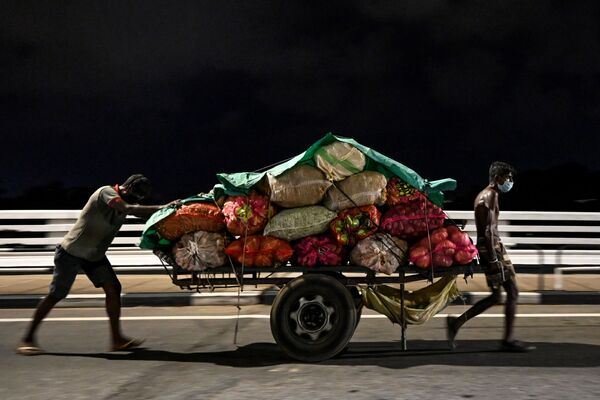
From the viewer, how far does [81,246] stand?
625 centimetres

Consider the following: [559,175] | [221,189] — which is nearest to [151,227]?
[221,189]

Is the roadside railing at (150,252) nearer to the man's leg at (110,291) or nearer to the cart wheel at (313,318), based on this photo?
the man's leg at (110,291)

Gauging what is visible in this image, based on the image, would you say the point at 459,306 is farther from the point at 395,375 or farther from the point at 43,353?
the point at 43,353

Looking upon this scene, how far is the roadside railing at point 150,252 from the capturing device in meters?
12.6

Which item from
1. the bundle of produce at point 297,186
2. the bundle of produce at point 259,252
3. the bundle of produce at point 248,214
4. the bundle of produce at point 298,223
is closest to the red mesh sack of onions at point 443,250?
the bundle of produce at point 298,223

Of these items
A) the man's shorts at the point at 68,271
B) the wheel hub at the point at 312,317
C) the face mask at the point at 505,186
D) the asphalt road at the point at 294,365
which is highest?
the face mask at the point at 505,186

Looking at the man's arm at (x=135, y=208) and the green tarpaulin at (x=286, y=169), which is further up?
the green tarpaulin at (x=286, y=169)

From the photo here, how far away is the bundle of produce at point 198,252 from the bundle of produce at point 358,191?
3.27ft

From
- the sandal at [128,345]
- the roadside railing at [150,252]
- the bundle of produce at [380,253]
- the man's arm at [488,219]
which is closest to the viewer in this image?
the bundle of produce at [380,253]

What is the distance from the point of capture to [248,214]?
586 centimetres

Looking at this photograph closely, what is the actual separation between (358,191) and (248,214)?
0.93 m

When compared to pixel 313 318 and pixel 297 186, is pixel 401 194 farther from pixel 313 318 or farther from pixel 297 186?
pixel 313 318

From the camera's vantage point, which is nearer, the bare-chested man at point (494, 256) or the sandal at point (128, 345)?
the bare-chested man at point (494, 256)

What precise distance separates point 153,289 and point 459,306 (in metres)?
4.54
